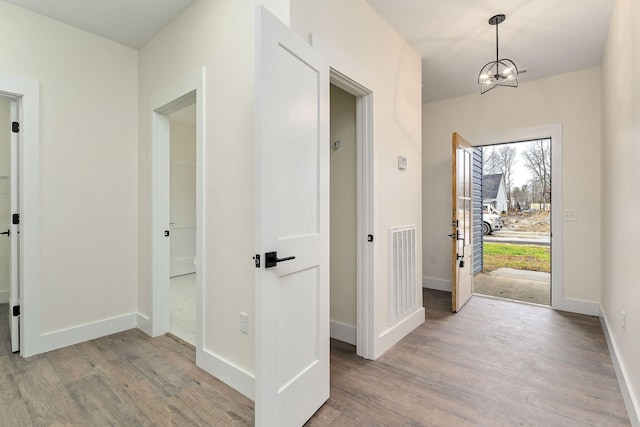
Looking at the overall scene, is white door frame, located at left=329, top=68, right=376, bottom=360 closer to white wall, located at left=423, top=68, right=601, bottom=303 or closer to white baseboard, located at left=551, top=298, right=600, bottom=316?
white wall, located at left=423, top=68, right=601, bottom=303

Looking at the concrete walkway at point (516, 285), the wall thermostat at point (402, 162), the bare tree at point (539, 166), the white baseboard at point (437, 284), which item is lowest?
the concrete walkway at point (516, 285)

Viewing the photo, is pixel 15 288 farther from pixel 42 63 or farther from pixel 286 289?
pixel 286 289

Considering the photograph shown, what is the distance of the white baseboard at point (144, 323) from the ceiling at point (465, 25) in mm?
2626

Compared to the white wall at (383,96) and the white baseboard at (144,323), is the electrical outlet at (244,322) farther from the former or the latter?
the white baseboard at (144,323)

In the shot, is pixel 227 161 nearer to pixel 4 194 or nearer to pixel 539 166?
pixel 4 194

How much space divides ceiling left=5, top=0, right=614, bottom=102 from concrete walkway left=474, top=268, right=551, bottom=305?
111 inches

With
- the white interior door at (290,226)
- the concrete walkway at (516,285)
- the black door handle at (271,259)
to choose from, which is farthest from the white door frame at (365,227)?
the concrete walkway at (516,285)

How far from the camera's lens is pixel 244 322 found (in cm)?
193

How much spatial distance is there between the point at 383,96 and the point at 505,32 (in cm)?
131

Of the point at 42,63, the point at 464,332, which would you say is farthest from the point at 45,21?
the point at 464,332

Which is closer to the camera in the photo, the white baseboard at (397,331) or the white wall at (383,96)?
the white wall at (383,96)

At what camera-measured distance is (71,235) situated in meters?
2.62

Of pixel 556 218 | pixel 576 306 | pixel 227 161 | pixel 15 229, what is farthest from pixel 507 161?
pixel 15 229

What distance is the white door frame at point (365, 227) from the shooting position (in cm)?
237
